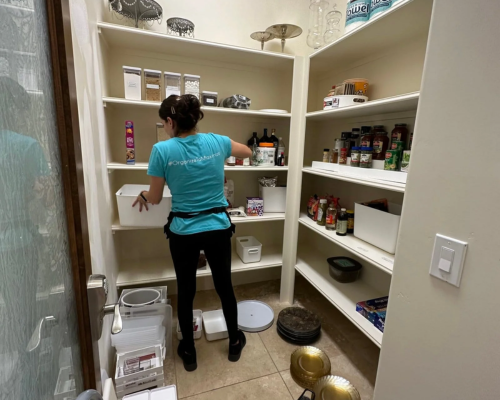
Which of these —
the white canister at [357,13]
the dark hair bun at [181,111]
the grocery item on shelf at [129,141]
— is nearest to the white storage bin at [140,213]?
the grocery item on shelf at [129,141]

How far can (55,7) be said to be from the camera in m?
0.46

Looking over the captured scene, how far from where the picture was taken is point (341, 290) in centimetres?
186

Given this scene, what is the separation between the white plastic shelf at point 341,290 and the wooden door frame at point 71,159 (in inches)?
54.9

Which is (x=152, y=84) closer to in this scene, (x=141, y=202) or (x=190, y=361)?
(x=141, y=202)

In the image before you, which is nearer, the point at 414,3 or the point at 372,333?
the point at 414,3

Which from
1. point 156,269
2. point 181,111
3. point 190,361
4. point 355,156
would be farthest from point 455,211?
point 156,269

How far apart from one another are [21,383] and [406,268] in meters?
Answer: 0.99

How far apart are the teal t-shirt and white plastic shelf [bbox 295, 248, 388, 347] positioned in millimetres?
897

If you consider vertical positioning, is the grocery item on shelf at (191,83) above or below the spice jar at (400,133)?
above

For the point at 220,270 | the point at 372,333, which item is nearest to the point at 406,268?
the point at 372,333

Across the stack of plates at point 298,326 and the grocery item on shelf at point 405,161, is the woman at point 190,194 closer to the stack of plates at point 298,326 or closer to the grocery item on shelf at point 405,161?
the stack of plates at point 298,326

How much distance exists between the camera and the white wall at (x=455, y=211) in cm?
64

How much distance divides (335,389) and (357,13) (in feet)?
6.69

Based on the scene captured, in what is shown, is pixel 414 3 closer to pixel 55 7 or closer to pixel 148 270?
pixel 55 7
